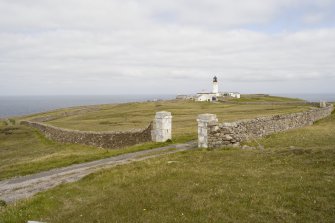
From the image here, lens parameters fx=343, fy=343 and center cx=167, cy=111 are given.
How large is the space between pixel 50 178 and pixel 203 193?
7.89 meters

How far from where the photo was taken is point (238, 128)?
21000mm

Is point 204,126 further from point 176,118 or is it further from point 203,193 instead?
point 176,118

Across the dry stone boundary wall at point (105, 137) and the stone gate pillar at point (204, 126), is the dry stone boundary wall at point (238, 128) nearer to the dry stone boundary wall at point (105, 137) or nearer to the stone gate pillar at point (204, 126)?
the stone gate pillar at point (204, 126)

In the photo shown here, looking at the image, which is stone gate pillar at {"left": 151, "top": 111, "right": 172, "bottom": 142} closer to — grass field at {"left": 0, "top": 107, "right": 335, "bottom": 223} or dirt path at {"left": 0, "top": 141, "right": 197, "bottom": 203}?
dirt path at {"left": 0, "top": 141, "right": 197, "bottom": 203}

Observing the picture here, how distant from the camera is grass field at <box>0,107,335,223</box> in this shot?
839 cm

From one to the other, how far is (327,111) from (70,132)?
2950cm

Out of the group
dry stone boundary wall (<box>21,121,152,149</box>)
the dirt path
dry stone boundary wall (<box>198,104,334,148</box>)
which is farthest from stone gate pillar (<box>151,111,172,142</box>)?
dry stone boundary wall (<box>198,104,334,148</box>)

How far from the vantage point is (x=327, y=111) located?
40.8 m

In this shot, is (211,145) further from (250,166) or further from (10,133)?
(10,133)

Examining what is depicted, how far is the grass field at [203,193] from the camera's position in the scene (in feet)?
27.5

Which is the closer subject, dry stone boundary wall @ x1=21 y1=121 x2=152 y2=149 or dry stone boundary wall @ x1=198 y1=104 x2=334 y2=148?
dry stone boundary wall @ x1=198 y1=104 x2=334 y2=148

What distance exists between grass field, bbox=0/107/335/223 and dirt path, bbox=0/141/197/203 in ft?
4.27

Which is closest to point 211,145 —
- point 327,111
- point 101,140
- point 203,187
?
point 203,187

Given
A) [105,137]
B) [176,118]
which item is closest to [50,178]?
[105,137]
